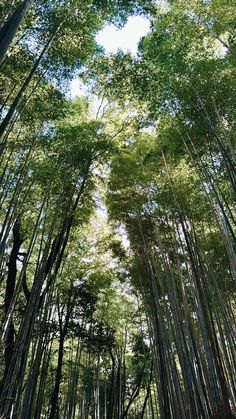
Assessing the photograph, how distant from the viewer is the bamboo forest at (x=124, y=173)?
200 inches

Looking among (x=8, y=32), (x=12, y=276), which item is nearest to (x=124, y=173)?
(x=12, y=276)

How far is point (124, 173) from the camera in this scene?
753 centimetres

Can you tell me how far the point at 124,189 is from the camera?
759 centimetres

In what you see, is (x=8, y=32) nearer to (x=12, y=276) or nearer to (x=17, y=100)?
(x=17, y=100)

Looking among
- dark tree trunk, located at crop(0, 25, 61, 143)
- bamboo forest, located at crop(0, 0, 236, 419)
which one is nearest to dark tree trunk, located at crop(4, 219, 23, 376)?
bamboo forest, located at crop(0, 0, 236, 419)

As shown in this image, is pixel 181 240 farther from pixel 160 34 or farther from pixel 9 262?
pixel 160 34

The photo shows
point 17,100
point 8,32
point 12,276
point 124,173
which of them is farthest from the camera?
point 124,173

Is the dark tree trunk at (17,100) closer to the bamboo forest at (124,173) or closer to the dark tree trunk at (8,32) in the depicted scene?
the bamboo forest at (124,173)

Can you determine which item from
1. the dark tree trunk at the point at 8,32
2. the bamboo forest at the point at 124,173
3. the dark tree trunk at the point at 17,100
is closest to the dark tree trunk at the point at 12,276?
the bamboo forest at the point at 124,173

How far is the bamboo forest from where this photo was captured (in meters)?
5.08

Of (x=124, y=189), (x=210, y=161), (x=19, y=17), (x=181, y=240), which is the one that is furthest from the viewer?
(x=124, y=189)

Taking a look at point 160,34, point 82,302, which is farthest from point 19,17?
point 82,302

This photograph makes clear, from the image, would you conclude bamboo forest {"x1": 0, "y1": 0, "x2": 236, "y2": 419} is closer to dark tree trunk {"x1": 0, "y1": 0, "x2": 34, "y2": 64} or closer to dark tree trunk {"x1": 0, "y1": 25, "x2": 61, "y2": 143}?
dark tree trunk {"x1": 0, "y1": 25, "x2": 61, "y2": 143}

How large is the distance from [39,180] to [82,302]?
402cm
